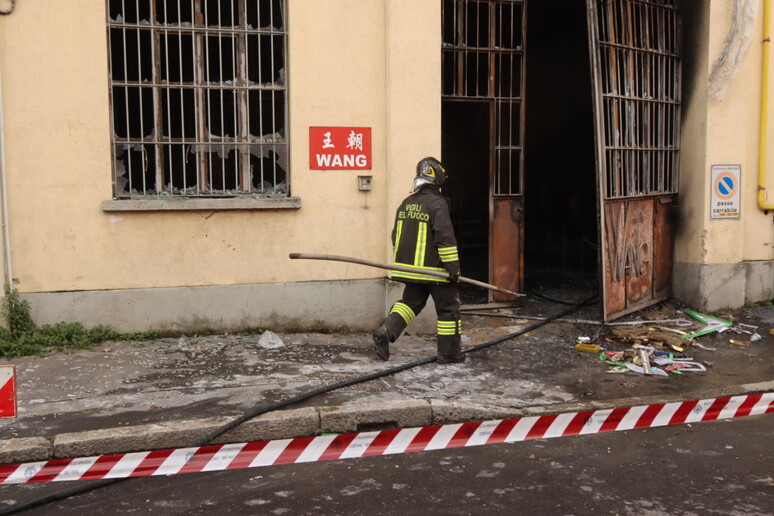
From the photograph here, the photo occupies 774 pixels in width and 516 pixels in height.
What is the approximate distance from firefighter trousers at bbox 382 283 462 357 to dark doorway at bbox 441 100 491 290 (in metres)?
5.63

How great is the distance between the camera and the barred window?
25.5 ft

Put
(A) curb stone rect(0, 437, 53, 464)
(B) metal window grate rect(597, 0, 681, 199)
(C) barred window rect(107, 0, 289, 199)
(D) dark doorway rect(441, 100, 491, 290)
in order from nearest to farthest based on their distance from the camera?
(A) curb stone rect(0, 437, 53, 464), (C) barred window rect(107, 0, 289, 199), (B) metal window grate rect(597, 0, 681, 199), (D) dark doorway rect(441, 100, 491, 290)

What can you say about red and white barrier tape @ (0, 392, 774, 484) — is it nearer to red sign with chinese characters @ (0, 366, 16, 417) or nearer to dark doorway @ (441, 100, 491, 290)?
red sign with chinese characters @ (0, 366, 16, 417)

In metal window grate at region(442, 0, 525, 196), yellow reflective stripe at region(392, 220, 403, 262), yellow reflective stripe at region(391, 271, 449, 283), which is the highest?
metal window grate at region(442, 0, 525, 196)

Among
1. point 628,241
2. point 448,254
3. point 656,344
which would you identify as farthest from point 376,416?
point 628,241

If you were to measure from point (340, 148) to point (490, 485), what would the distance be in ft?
14.9

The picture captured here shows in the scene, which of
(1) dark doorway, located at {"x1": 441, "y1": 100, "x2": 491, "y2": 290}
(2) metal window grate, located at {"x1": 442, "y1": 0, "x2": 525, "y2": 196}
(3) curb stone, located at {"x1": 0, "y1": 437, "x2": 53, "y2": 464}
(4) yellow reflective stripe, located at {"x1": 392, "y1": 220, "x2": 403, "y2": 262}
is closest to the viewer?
(3) curb stone, located at {"x1": 0, "y1": 437, "x2": 53, "y2": 464}

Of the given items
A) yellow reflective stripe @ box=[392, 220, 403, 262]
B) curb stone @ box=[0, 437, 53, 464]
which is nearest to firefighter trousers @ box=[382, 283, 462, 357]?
yellow reflective stripe @ box=[392, 220, 403, 262]

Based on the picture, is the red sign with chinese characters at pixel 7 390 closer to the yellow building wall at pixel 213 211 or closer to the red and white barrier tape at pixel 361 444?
the red and white barrier tape at pixel 361 444

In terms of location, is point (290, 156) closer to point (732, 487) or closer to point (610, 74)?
point (610, 74)

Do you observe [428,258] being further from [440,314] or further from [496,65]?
[496,65]

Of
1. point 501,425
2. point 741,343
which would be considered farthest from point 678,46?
point 501,425

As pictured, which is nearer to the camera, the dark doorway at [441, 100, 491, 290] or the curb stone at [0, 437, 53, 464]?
the curb stone at [0, 437, 53, 464]

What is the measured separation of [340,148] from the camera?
8.23 metres
